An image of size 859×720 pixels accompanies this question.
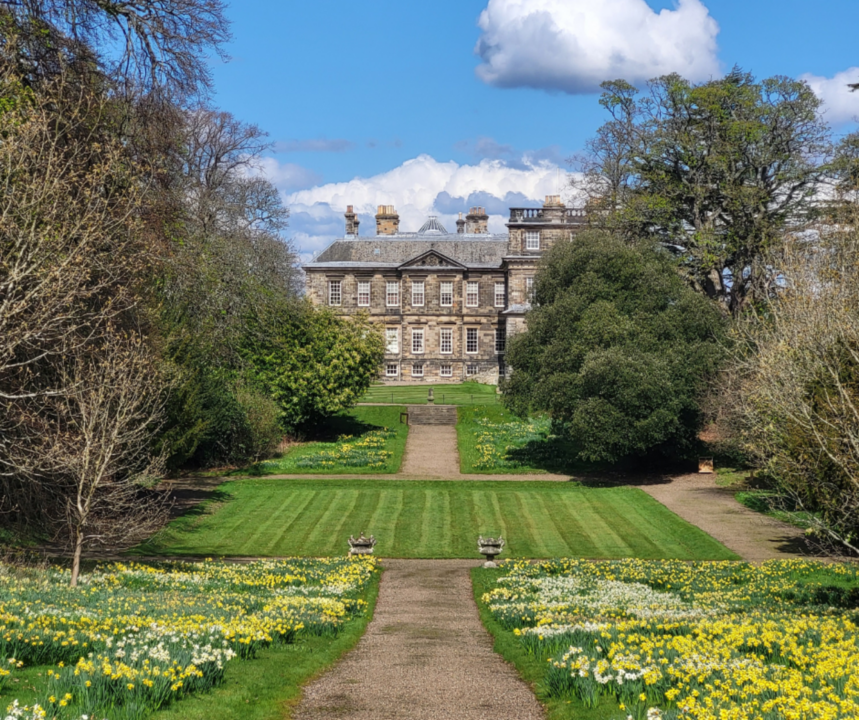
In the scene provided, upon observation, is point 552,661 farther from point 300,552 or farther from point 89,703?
point 300,552

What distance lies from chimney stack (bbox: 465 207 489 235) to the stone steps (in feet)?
103

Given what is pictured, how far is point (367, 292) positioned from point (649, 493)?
45.3m

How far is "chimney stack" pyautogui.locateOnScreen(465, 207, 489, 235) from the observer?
84938 mm

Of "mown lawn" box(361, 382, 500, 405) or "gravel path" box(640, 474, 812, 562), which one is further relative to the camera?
"mown lawn" box(361, 382, 500, 405)

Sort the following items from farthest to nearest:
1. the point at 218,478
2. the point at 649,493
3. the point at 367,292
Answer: the point at 367,292 < the point at 218,478 < the point at 649,493

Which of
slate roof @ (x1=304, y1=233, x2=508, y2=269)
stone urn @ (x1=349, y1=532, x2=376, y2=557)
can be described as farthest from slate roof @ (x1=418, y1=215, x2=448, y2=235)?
stone urn @ (x1=349, y1=532, x2=376, y2=557)

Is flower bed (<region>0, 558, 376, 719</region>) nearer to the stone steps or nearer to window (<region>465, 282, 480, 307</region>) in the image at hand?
the stone steps

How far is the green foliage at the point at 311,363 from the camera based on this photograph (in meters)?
48.4

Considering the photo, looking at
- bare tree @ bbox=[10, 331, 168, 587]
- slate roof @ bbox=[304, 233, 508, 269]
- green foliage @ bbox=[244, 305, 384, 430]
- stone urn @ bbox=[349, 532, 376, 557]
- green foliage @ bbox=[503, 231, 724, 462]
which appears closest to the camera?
bare tree @ bbox=[10, 331, 168, 587]

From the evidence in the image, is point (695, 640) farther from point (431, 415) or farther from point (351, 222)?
Result: point (351, 222)

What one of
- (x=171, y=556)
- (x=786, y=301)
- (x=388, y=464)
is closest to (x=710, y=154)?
(x=388, y=464)

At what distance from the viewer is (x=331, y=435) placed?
170ft

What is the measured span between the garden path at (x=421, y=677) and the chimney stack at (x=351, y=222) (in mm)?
66702

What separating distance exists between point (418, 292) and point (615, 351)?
4157cm
